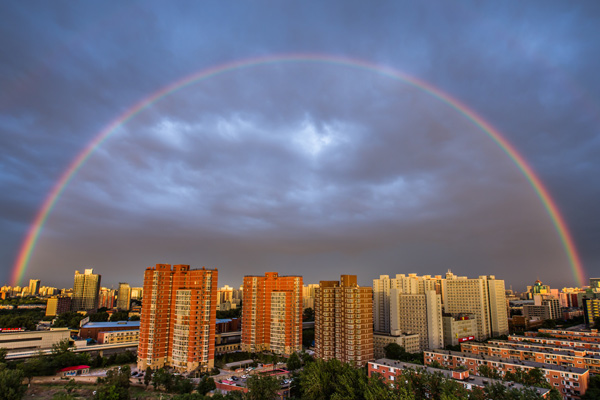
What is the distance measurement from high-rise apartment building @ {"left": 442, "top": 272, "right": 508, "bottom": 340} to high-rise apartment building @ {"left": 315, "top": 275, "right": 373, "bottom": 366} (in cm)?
2478

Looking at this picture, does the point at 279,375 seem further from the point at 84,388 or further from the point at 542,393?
→ the point at 542,393

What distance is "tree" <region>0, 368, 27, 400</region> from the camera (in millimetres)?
19438

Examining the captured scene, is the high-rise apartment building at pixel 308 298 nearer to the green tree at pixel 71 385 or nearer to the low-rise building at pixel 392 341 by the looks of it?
the low-rise building at pixel 392 341

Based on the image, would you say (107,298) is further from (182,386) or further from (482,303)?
(482,303)

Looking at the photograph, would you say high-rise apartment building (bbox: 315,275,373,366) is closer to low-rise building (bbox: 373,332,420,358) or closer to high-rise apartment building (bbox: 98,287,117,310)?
low-rise building (bbox: 373,332,420,358)

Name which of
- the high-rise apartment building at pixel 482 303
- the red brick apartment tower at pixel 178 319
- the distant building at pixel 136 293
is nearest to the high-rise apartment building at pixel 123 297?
the distant building at pixel 136 293

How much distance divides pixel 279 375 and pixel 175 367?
26.5 feet

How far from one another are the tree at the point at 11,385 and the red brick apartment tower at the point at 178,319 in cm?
882

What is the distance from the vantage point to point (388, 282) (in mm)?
46875

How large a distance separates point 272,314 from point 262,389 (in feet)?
53.0

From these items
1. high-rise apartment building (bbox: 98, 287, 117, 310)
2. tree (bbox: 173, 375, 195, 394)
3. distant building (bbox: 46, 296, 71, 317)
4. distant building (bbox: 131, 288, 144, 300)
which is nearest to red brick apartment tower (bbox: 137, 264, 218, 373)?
tree (bbox: 173, 375, 195, 394)

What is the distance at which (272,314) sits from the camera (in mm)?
35094

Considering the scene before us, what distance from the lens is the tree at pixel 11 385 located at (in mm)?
19438

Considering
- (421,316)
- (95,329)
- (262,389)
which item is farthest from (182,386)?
(421,316)
